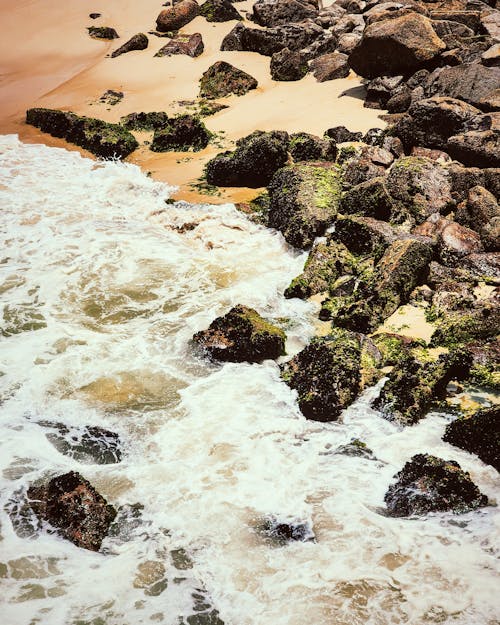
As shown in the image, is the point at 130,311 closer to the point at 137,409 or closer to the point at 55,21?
the point at 137,409

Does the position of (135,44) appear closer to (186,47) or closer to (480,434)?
(186,47)

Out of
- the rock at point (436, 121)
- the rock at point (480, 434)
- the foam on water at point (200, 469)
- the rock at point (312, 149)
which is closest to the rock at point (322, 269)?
the foam on water at point (200, 469)

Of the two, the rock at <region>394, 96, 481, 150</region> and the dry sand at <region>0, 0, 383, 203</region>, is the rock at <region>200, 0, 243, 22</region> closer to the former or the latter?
the dry sand at <region>0, 0, 383, 203</region>

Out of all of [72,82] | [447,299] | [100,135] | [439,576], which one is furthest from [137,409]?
[72,82]

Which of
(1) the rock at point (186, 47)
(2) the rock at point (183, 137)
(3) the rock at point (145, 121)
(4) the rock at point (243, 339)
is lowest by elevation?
(4) the rock at point (243, 339)

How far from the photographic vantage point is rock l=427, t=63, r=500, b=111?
34.8ft

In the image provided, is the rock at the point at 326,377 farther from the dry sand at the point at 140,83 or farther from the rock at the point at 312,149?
the rock at the point at 312,149

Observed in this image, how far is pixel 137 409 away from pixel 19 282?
3801 mm

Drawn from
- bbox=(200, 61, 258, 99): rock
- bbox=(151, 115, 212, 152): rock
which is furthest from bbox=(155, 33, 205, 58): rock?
bbox=(151, 115, 212, 152): rock

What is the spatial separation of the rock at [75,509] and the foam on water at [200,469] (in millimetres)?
119

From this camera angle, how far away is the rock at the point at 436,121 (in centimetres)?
1011

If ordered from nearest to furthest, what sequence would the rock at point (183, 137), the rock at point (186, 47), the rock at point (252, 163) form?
the rock at point (252, 163) → the rock at point (183, 137) → the rock at point (186, 47)

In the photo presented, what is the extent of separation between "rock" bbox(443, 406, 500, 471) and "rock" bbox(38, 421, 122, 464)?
333 centimetres

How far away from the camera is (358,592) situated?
12.5 feet
